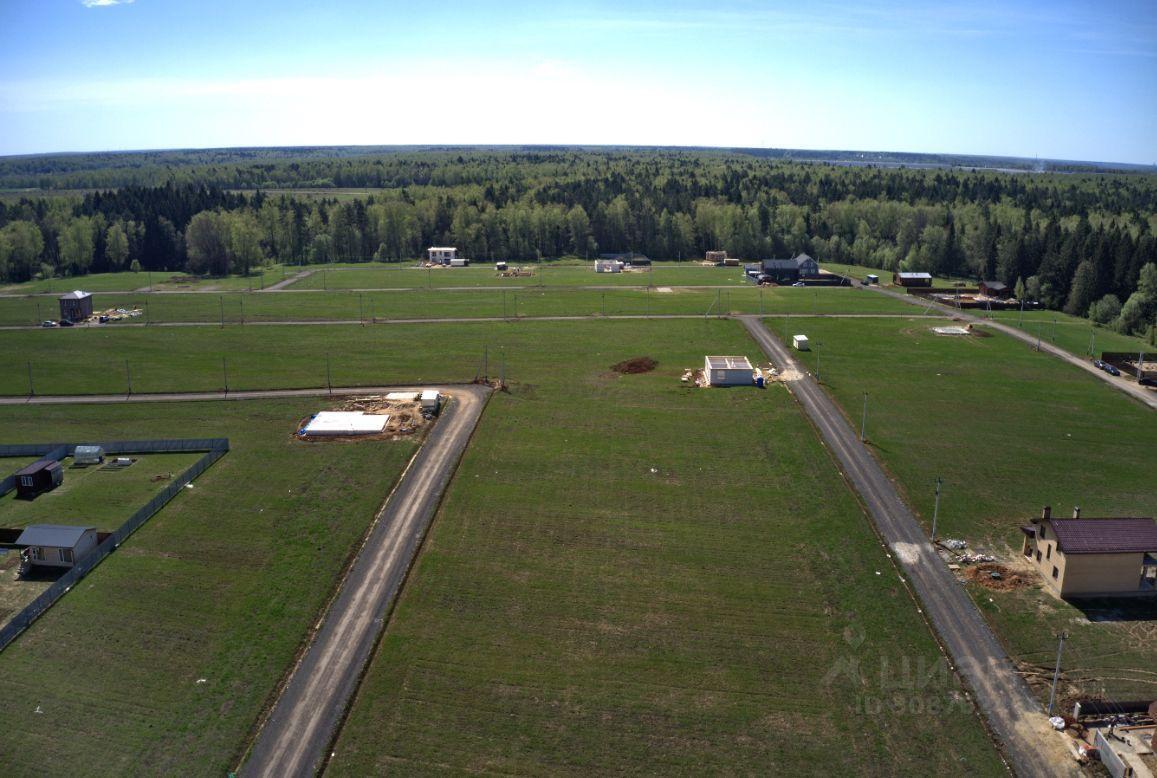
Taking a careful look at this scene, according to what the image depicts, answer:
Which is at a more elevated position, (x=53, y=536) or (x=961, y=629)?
(x=53, y=536)

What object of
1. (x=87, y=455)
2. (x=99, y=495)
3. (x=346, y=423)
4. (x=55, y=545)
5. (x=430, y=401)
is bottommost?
(x=99, y=495)

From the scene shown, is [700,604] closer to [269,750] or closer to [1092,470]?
[269,750]

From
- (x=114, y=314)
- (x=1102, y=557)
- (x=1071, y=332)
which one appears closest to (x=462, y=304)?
(x=114, y=314)

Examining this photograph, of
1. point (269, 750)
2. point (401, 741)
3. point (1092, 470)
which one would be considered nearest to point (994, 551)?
point (1092, 470)

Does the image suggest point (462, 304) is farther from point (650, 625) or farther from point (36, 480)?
point (650, 625)

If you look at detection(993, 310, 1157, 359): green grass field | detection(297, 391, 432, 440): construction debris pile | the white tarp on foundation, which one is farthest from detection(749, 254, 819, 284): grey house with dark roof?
the white tarp on foundation

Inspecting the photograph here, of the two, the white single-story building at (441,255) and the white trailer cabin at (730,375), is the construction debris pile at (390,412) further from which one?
the white single-story building at (441,255)

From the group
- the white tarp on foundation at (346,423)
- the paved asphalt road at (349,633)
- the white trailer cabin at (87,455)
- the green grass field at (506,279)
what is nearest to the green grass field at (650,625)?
the paved asphalt road at (349,633)
